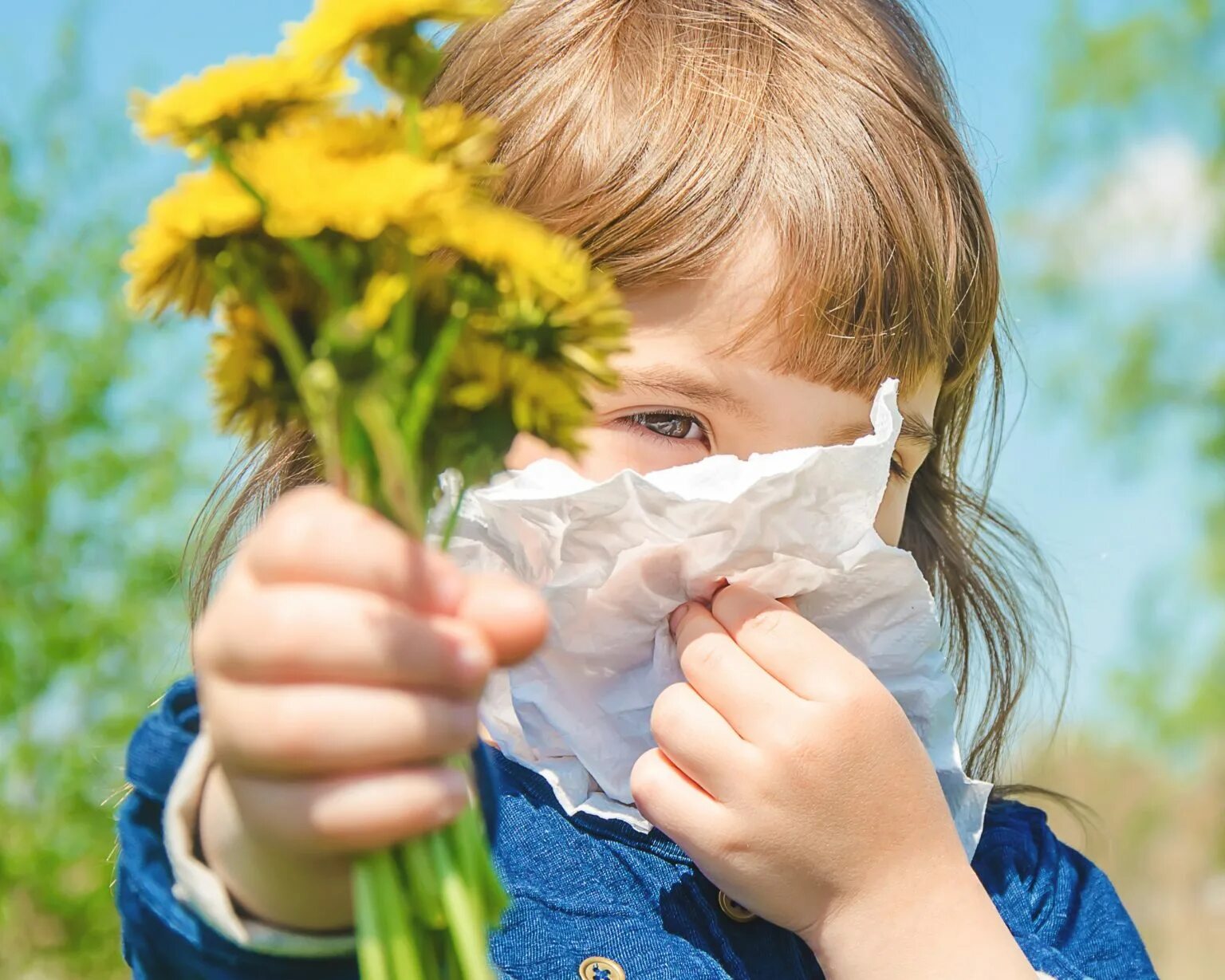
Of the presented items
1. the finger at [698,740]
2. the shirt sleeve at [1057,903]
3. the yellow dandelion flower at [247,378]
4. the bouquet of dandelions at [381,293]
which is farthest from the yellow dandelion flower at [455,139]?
the shirt sleeve at [1057,903]

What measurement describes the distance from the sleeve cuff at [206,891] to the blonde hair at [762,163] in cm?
68

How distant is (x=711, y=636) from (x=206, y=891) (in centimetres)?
58

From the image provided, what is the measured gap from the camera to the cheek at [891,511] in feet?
4.78

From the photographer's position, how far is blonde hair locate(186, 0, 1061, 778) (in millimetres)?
1311

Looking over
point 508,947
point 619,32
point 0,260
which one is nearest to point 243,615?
point 508,947

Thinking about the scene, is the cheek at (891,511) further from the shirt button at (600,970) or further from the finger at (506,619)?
the finger at (506,619)

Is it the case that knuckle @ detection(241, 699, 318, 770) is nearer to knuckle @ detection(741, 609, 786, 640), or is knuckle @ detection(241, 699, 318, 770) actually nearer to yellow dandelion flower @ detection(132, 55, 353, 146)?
yellow dandelion flower @ detection(132, 55, 353, 146)

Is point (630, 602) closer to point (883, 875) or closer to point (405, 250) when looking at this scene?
point (883, 875)

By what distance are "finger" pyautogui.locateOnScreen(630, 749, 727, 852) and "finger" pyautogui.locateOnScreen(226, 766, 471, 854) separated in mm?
580

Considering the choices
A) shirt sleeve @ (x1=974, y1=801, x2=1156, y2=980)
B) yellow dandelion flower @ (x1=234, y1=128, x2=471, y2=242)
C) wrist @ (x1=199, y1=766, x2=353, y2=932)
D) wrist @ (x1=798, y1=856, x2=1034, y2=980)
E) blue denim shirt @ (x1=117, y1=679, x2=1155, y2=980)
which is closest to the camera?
yellow dandelion flower @ (x1=234, y1=128, x2=471, y2=242)

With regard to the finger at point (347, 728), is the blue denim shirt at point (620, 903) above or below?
below

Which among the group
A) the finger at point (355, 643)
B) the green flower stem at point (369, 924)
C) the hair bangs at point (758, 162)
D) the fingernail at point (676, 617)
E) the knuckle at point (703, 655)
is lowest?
the green flower stem at point (369, 924)

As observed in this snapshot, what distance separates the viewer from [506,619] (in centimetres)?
56

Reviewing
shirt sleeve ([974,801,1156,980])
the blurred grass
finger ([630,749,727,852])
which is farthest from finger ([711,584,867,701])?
the blurred grass
